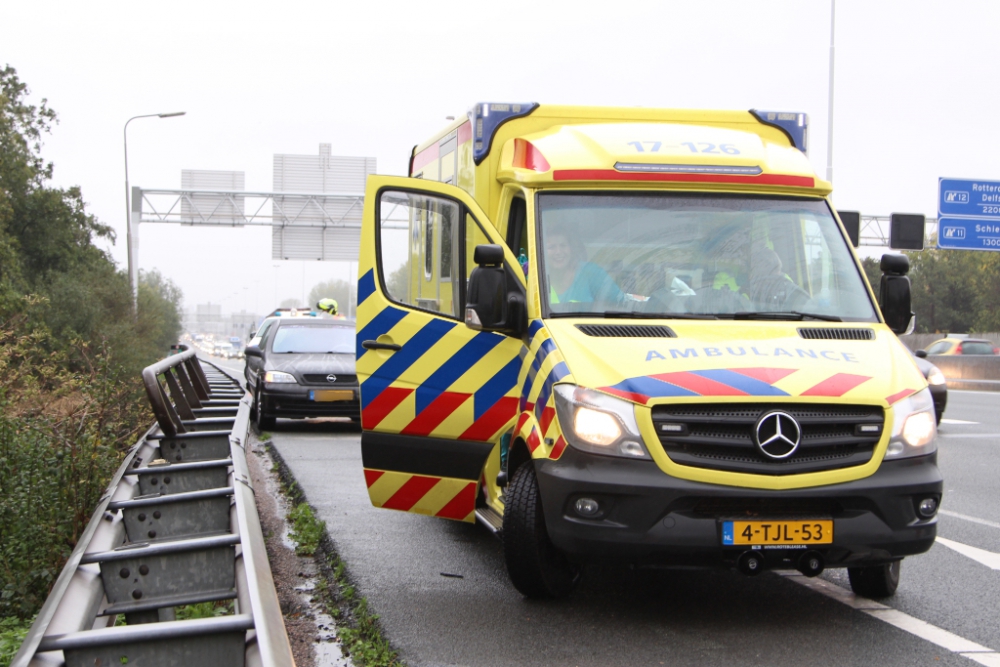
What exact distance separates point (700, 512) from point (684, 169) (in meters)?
2.13

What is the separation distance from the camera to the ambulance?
494 centimetres

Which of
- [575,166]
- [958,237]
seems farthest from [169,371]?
[958,237]

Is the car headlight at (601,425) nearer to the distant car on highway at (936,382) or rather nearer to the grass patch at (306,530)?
the grass patch at (306,530)

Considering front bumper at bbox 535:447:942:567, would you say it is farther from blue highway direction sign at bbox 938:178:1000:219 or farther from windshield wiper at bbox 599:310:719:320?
blue highway direction sign at bbox 938:178:1000:219

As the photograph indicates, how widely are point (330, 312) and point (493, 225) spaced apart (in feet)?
54.6

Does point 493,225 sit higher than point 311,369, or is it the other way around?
point 493,225

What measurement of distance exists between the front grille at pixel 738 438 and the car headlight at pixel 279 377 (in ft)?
37.2

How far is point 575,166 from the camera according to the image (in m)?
6.19

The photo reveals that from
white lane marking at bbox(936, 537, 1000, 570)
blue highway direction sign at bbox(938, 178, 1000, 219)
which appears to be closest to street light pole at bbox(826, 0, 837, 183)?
blue highway direction sign at bbox(938, 178, 1000, 219)

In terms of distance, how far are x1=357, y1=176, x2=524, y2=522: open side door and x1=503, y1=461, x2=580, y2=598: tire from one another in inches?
30.7

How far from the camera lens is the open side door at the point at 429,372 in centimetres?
628

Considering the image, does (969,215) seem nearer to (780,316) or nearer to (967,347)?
(967,347)

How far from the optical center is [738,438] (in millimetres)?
4941

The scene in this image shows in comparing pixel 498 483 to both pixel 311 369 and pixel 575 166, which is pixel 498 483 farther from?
pixel 311 369
